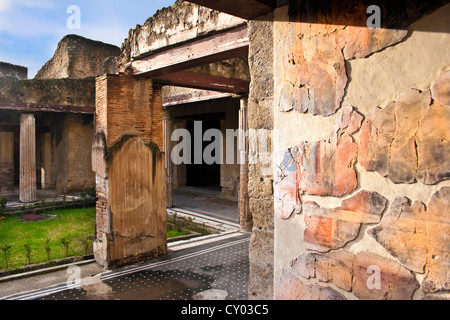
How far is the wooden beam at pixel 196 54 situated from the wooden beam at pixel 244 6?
111 centimetres

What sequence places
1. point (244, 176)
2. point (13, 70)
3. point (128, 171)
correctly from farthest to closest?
point (13, 70) < point (244, 176) < point (128, 171)

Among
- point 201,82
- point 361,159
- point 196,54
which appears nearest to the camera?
point 361,159

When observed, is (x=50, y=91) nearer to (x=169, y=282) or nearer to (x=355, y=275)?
(x=169, y=282)

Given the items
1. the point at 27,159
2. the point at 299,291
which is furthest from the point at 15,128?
the point at 299,291

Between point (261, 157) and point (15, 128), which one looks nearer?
point (261, 157)

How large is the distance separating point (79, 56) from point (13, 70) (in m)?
4.52

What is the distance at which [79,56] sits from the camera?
624 inches

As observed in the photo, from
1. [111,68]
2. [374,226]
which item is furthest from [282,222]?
[111,68]

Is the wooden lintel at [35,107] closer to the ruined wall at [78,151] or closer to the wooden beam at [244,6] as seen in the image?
the ruined wall at [78,151]

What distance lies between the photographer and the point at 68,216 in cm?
964

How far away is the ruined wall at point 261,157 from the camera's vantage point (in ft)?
7.33

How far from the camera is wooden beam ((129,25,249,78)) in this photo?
3508 millimetres

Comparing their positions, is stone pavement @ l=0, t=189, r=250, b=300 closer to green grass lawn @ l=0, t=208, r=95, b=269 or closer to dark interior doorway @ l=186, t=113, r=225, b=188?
green grass lawn @ l=0, t=208, r=95, b=269

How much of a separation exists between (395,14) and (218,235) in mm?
5759
